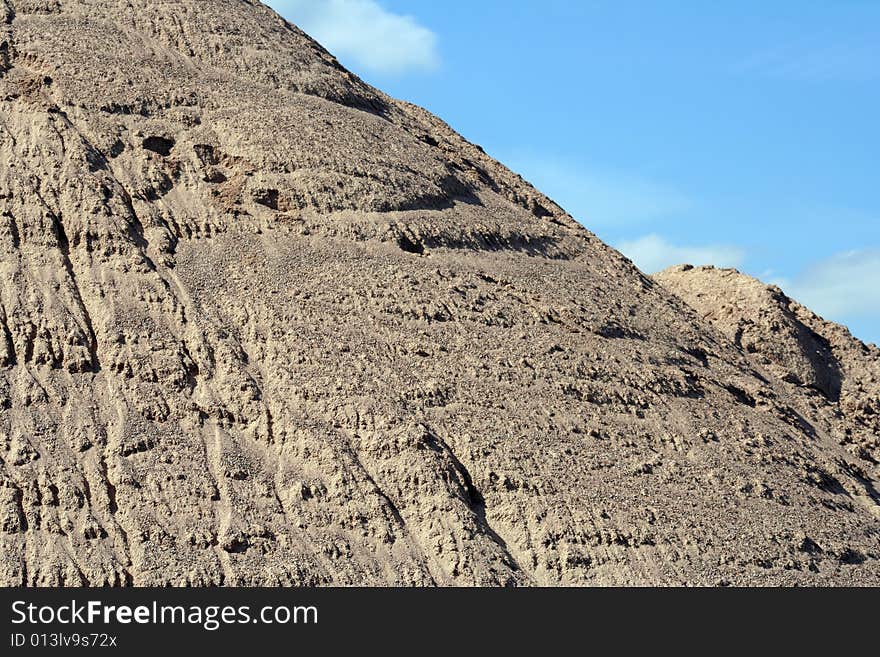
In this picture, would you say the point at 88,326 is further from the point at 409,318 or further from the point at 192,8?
the point at 192,8

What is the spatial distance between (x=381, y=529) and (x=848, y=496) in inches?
344

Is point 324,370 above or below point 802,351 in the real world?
below

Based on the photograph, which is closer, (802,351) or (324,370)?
(324,370)

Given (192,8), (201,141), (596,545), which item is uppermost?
(192,8)

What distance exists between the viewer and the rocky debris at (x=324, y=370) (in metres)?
21.3

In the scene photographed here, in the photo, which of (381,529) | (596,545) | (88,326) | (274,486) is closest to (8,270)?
(88,326)

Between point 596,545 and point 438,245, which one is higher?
point 438,245

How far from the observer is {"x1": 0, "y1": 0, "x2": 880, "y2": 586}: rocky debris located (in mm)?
21328

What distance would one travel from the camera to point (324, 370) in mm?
23797

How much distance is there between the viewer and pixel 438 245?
27.2 meters

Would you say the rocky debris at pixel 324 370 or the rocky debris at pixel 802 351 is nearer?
the rocky debris at pixel 324 370

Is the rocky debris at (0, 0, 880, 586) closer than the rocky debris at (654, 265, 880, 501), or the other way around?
the rocky debris at (0, 0, 880, 586)

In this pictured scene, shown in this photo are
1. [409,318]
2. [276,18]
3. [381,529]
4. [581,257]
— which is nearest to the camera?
[381,529]

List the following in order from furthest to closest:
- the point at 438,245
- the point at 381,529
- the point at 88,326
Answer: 1. the point at 438,245
2. the point at 88,326
3. the point at 381,529
